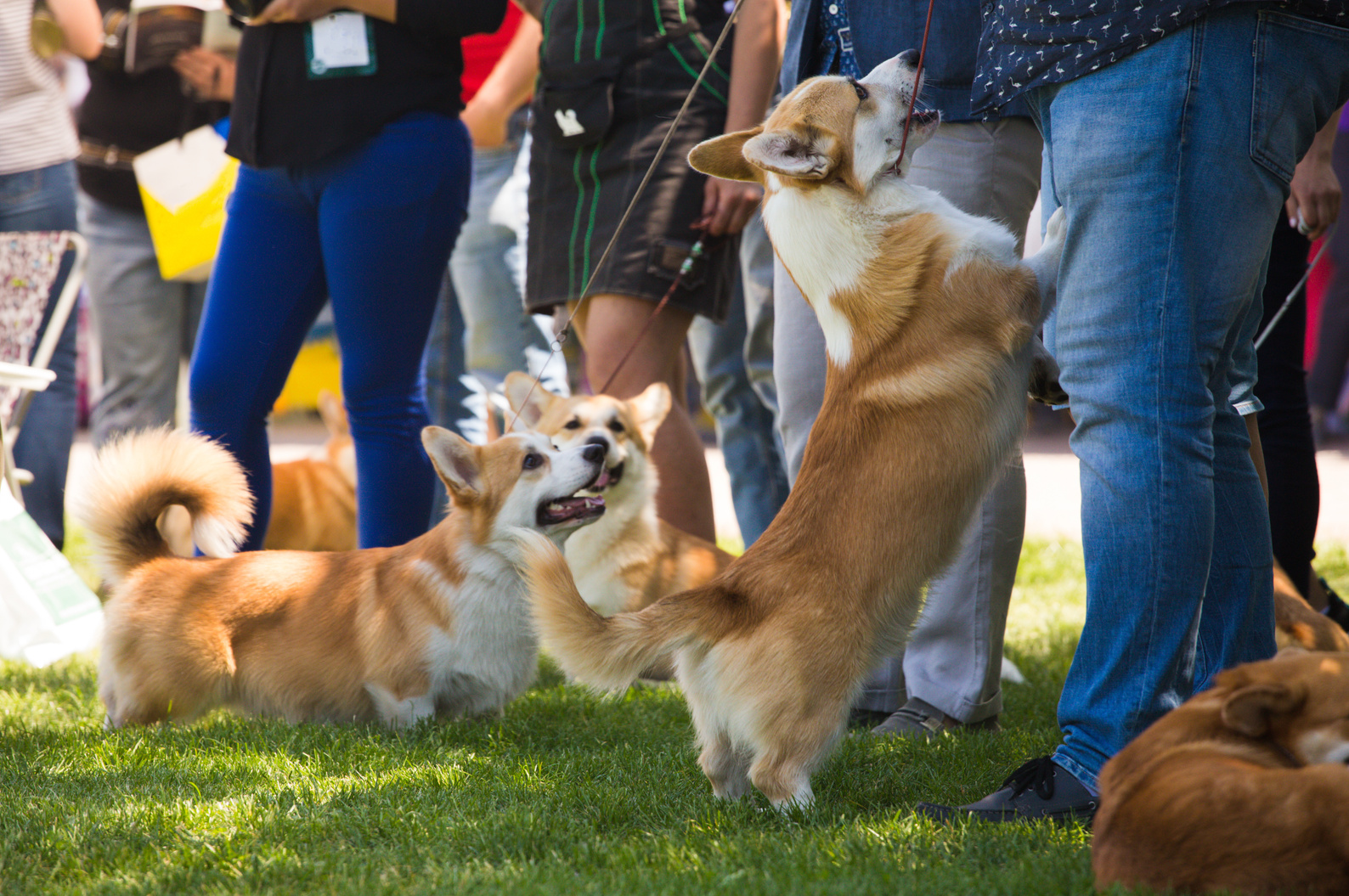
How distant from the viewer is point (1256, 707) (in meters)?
1.68

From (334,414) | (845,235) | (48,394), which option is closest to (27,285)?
(48,394)

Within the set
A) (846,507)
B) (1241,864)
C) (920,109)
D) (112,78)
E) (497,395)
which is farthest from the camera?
(112,78)

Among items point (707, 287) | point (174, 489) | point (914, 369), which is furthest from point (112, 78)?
point (914, 369)

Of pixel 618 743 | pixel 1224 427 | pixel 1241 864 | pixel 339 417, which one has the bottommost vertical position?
pixel 339 417

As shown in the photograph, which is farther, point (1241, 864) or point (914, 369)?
point (914, 369)

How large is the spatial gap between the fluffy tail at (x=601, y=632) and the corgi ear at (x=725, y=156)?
1004 millimetres

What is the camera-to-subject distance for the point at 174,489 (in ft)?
10.0

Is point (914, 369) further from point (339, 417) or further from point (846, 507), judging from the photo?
point (339, 417)

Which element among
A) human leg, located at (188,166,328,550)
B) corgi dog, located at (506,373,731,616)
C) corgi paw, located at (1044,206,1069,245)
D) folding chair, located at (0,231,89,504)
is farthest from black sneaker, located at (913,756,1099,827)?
folding chair, located at (0,231,89,504)

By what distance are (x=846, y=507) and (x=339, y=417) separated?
414cm

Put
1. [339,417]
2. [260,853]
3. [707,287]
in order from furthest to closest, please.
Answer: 1. [339,417]
2. [707,287]
3. [260,853]

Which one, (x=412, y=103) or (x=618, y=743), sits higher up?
(x=412, y=103)

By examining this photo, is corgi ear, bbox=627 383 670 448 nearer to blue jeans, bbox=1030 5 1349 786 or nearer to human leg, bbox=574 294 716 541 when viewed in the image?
human leg, bbox=574 294 716 541

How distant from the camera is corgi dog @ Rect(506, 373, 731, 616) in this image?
3.87 metres
